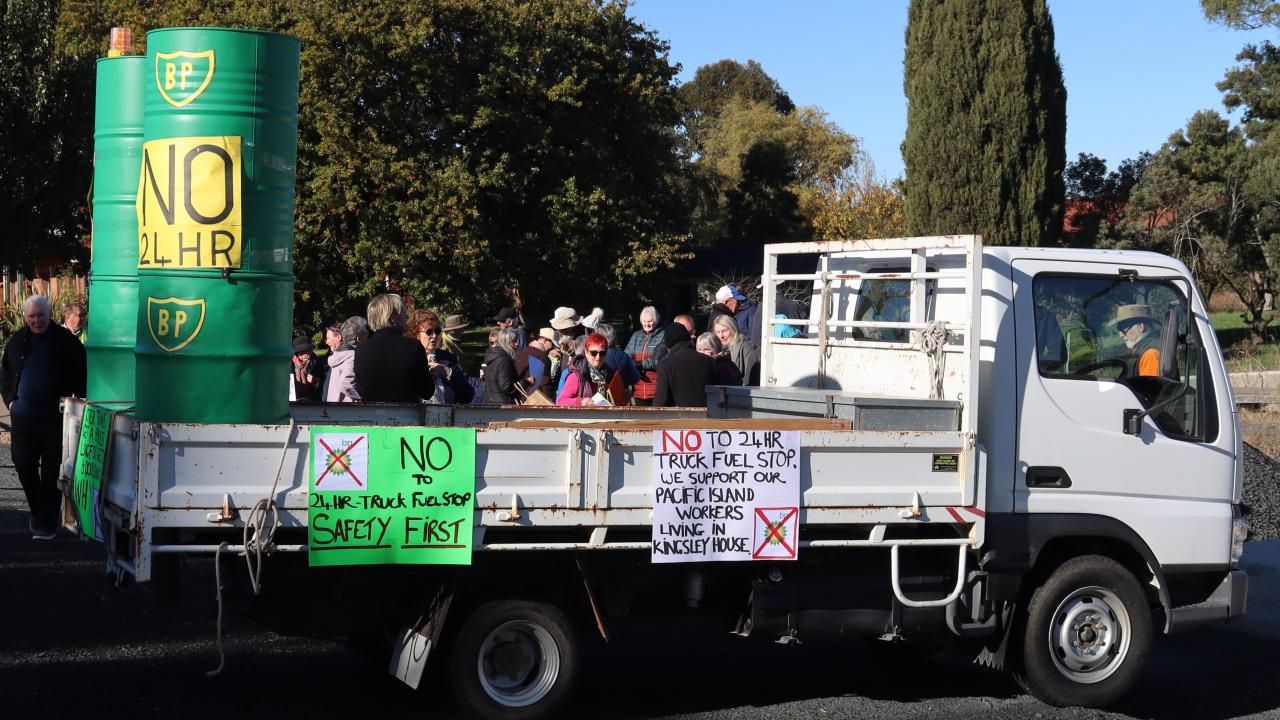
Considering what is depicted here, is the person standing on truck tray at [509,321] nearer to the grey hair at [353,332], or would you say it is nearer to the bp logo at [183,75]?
the grey hair at [353,332]

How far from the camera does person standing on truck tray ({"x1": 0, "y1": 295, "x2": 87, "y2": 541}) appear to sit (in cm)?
983

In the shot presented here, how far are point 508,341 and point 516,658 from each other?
5.63 meters

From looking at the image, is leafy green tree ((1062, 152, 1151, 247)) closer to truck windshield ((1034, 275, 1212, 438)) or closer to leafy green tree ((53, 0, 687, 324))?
leafy green tree ((53, 0, 687, 324))

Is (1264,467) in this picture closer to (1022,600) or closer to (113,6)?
(1022,600)

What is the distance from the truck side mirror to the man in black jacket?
3616mm

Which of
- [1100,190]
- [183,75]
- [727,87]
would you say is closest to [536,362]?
[183,75]

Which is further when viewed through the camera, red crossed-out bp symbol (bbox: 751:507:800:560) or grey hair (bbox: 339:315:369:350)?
grey hair (bbox: 339:315:369:350)

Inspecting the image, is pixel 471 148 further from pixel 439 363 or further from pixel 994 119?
pixel 439 363

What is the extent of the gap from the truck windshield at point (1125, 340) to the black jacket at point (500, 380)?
5.36 m

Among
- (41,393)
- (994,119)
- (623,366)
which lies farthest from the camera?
(994,119)

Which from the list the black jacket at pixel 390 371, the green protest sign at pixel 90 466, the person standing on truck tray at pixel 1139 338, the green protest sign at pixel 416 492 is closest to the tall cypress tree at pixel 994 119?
the person standing on truck tray at pixel 1139 338

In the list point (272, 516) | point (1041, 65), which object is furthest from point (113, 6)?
point (272, 516)

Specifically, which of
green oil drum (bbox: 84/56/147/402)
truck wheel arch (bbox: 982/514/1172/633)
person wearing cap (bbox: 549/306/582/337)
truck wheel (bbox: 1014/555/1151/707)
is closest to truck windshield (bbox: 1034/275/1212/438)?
truck wheel arch (bbox: 982/514/1172/633)

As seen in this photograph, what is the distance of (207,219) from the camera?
5777 millimetres
